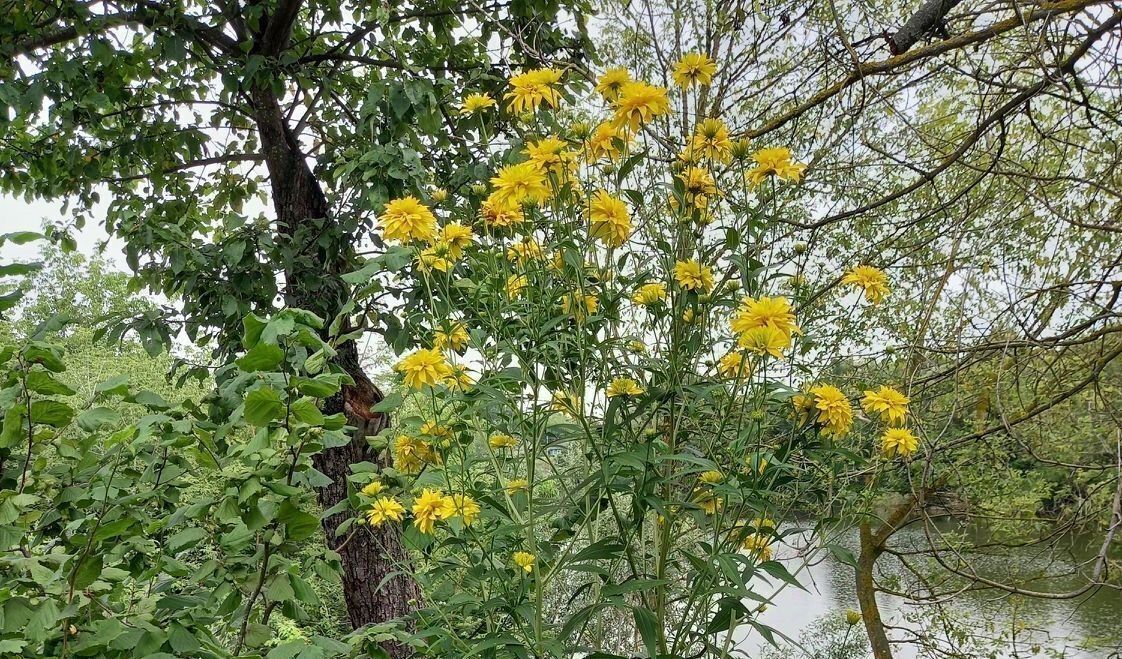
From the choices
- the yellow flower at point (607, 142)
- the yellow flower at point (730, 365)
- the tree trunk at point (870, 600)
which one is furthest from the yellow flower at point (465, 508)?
the tree trunk at point (870, 600)

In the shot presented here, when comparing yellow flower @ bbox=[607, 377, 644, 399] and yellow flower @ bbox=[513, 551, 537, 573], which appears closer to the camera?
yellow flower @ bbox=[607, 377, 644, 399]

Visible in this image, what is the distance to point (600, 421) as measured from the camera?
122 cm

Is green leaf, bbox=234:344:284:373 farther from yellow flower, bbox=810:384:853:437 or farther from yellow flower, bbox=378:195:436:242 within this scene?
yellow flower, bbox=810:384:853:437

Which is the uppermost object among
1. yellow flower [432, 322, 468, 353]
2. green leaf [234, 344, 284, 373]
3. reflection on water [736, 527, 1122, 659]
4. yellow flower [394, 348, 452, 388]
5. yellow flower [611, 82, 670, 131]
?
yellow flower [611, 82, 670, 131]

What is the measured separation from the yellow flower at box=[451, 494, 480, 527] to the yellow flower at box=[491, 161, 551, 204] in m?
0.41

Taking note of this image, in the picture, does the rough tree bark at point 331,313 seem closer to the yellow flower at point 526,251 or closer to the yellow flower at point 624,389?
the yellow flower at point 526,251

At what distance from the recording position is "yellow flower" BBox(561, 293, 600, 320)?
1015 mm

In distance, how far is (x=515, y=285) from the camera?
44.1 inches

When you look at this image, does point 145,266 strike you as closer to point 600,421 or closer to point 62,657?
point 600,421

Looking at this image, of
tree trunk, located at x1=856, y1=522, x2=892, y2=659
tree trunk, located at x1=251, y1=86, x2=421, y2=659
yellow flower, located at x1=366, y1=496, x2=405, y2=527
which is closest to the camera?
yellow flower, located at x1=366, y1=496, x2=405, y2=527

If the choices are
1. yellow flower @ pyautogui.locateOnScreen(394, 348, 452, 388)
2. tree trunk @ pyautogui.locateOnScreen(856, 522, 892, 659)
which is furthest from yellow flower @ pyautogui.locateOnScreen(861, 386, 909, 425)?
tree trunk @ pyautogui.locateOnScreen(856, 522, 892, 659)

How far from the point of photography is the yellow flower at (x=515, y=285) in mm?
1080

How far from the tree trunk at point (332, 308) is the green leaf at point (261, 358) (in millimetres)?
1839

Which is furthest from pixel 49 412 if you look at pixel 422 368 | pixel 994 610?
pixel 994 610
